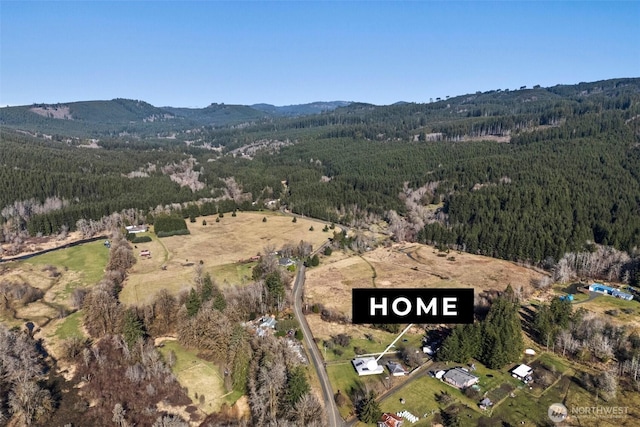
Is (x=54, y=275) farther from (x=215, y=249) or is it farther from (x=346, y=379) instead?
(x=346, y=379)

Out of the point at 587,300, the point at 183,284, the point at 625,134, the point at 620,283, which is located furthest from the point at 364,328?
the point at 625,134

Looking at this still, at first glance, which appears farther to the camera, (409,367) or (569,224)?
(569,224)

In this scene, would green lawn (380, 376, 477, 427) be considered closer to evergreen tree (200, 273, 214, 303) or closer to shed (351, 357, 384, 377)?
shed (351, 357, 384, 377)

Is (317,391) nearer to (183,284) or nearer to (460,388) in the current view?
(460,388)

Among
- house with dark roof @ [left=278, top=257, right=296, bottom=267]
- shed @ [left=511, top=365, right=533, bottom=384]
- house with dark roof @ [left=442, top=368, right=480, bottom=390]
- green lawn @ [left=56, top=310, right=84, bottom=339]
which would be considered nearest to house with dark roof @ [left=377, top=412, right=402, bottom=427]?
house with dark roof @ [left=442, top=368, right=480, bottom=390]
